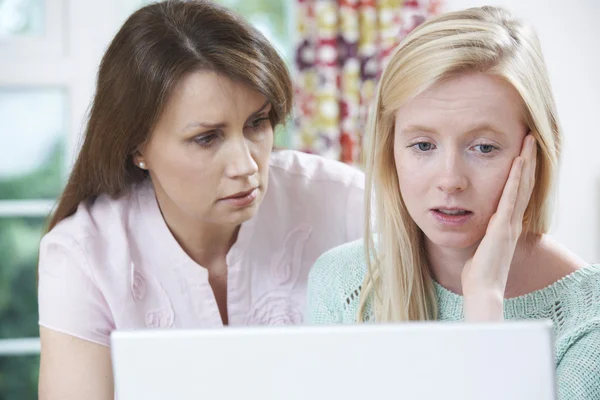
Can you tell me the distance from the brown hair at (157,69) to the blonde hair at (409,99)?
0.32 meters

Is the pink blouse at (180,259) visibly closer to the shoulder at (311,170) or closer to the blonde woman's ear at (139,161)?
the shoulder at (311,170)

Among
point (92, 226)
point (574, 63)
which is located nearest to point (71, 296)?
point (92, 226)

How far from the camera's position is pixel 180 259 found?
175 cm

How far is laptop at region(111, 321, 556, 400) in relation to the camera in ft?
2.19

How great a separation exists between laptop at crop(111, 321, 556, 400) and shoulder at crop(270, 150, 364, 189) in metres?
1.19

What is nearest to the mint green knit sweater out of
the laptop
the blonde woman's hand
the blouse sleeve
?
the blonde woman's hand

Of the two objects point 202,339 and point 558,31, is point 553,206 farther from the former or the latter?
point 558,31

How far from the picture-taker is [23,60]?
3.32 metres

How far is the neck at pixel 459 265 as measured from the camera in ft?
4.44

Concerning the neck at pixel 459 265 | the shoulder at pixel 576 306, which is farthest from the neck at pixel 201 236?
the shoulder at pixel 576 306

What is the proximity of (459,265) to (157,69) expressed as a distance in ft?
2.25

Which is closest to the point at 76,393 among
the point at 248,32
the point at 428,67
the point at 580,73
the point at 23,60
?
the point at 248,32

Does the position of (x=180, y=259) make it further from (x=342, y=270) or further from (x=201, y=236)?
(x=342, y=270)

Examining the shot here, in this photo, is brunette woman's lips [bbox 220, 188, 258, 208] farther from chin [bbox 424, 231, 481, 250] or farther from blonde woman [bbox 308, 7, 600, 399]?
chin [bbox 424, 231, 481, 250]
